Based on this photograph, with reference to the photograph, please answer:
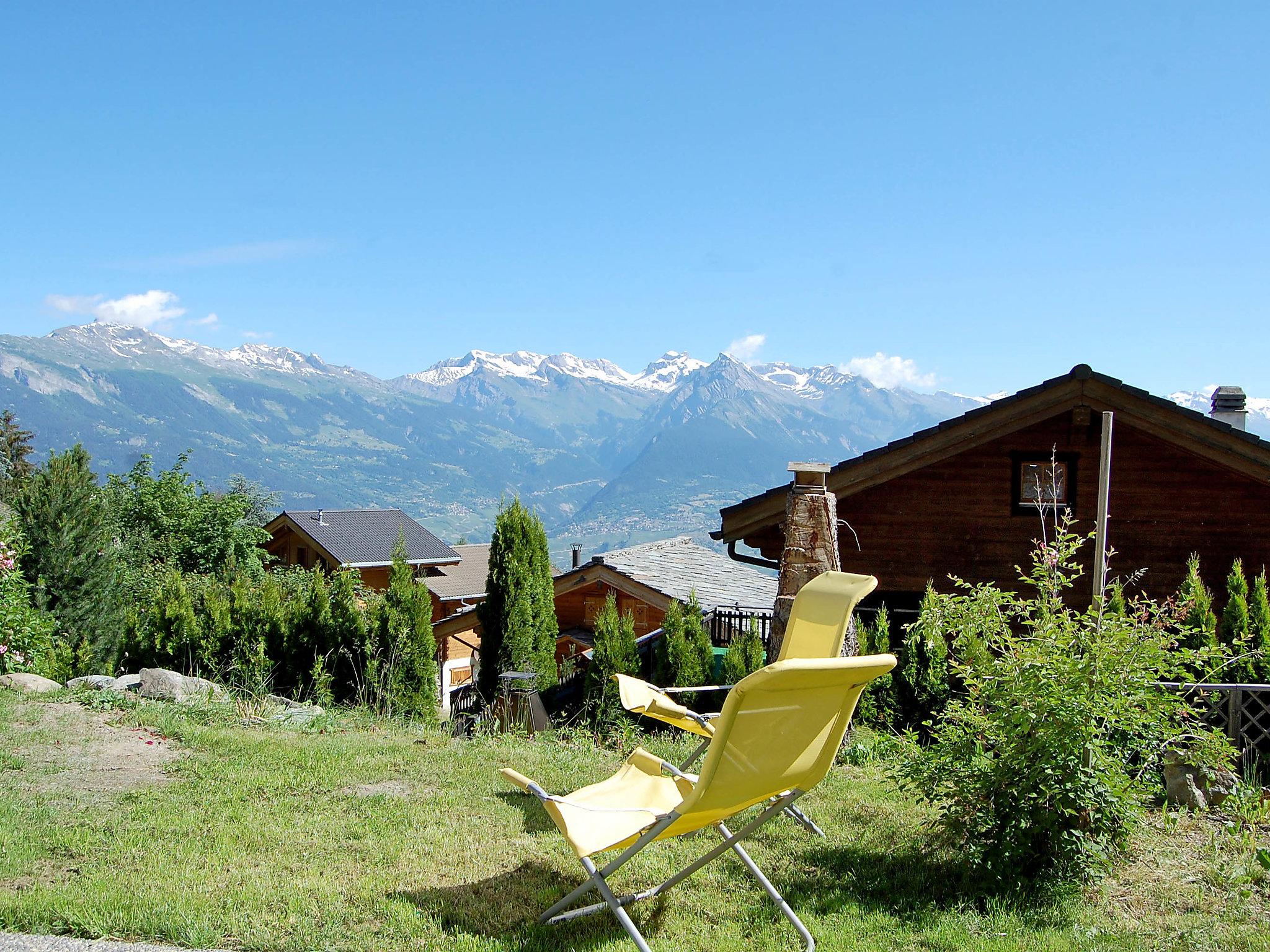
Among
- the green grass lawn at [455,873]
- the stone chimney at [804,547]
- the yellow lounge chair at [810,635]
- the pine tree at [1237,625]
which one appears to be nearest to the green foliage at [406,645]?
the green grass lawn at [455,873]

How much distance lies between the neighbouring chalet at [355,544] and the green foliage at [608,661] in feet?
88.5

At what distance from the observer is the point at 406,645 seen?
8688 mm

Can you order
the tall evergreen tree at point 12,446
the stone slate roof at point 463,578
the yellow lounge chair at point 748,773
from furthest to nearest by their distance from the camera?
the tall evergreen tree at point 12,446 → the stone slate roof at point 463,578 → the yellow lounge chair at point 748,773

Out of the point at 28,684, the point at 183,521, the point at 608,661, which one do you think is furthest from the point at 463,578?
the point at 608,661

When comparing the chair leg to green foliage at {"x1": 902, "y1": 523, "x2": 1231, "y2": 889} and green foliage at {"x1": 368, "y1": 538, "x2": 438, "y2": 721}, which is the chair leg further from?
green foliage at {"x1": 368, "y1": 538, "x2": 438, "y2": 721}

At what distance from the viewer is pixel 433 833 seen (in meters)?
4.47

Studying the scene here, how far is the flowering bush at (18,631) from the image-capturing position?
28.2 feet

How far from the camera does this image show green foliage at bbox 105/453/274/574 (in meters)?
25.3

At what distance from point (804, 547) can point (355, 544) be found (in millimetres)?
32325

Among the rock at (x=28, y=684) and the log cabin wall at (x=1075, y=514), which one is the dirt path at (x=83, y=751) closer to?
the rock at (x=28, y=684)

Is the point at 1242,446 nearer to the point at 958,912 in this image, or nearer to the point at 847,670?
the point at 958,912

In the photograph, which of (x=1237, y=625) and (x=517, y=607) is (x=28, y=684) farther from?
(x=1237, y=625)

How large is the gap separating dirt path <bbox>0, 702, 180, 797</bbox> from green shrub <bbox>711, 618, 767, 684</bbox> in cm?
417

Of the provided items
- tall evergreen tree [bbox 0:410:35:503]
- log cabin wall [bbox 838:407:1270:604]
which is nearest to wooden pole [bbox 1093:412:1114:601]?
log cabin wall [bbox 838:407:1270:604]
